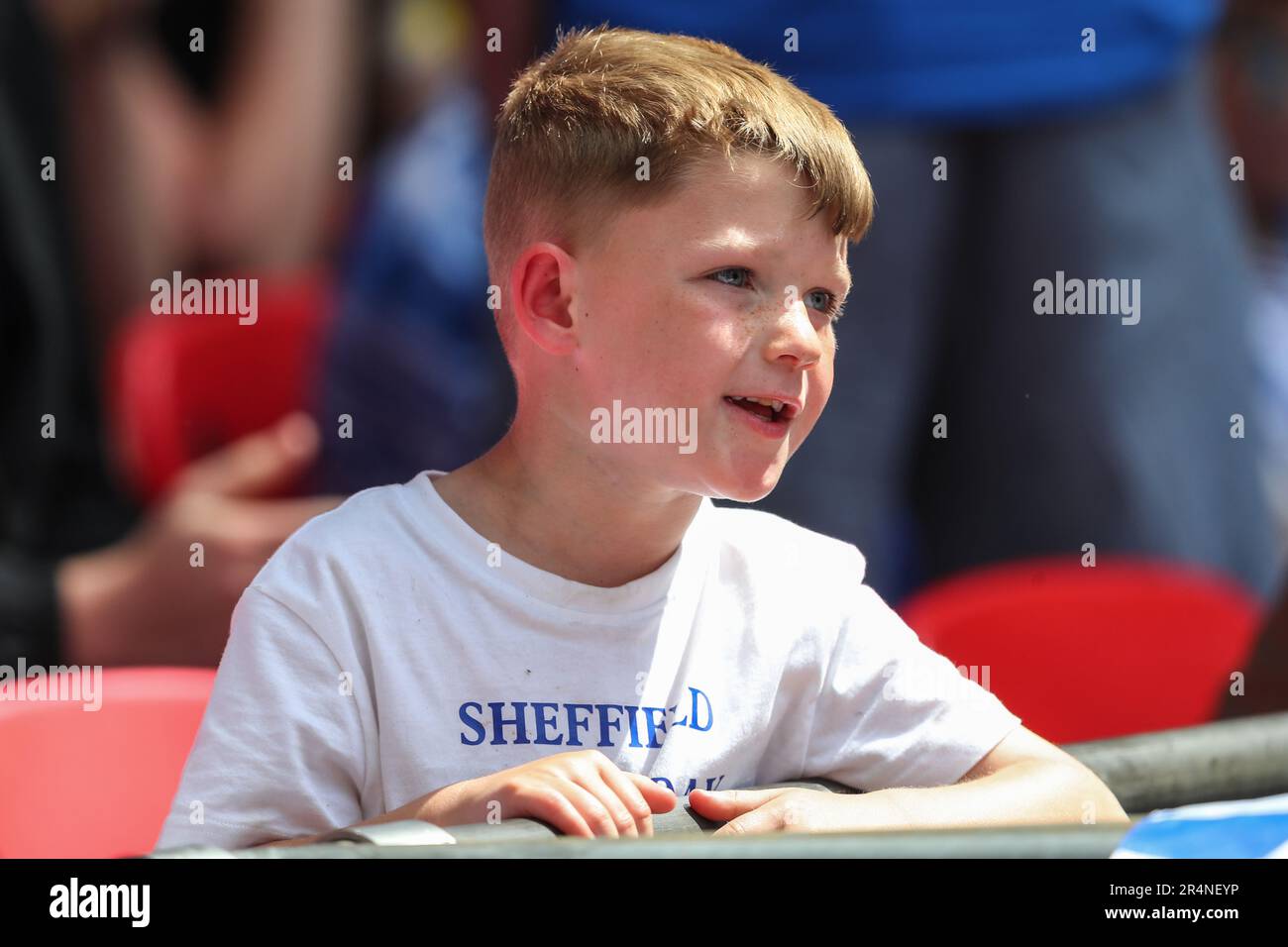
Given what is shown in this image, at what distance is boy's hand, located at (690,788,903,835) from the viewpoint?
3.71ft

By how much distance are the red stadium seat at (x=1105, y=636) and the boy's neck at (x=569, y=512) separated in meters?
0.91

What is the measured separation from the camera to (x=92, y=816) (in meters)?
1.62

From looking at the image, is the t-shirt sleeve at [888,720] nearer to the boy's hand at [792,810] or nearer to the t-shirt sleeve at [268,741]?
the boy's hand at [792,810]

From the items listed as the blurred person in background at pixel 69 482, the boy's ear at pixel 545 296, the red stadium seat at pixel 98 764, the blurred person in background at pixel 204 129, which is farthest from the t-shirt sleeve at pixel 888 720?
the blurred person in background at pixel 204 129

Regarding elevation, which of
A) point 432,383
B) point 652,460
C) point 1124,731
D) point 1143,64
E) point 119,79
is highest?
point 119,79

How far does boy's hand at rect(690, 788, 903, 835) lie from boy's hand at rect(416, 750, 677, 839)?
3 centimetres

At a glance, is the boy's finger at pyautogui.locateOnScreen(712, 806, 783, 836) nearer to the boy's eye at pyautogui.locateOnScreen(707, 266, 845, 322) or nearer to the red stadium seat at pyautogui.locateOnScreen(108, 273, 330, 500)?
the boy's eye at pyautogui.locateOnScreen(707, 266, 845, 322)

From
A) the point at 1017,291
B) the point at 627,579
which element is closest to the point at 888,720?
the point at 627,579

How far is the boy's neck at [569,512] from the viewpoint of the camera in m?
1.31

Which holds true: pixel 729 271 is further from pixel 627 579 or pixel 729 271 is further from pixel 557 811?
pixel 557 811

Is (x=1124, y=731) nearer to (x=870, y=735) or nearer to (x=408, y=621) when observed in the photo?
(x=870, y=735)

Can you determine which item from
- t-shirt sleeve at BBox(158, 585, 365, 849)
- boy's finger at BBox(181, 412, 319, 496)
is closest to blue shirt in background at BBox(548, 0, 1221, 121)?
boy's finger at BBox(181, 412, 319, 496)

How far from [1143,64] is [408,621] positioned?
171 cm
